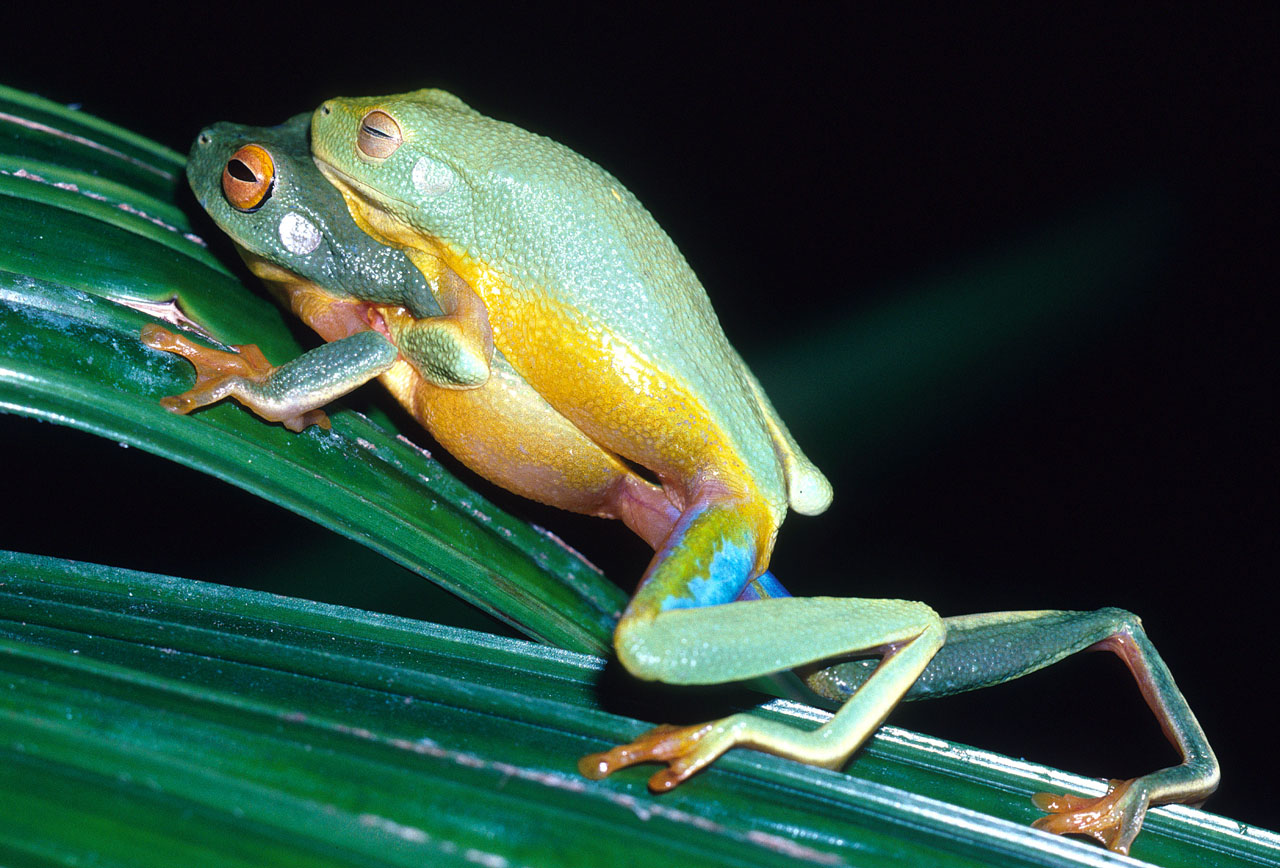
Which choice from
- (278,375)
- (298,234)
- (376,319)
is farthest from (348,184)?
(278,375)

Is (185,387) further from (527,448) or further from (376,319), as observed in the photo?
(527,448)

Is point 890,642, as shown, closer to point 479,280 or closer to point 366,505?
point 366,505

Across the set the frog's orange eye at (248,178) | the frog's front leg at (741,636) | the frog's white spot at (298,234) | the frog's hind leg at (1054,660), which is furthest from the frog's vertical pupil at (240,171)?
the frog's hind leg at (1054,660)

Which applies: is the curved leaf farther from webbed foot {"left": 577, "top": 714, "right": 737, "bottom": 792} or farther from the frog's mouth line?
webbed foot {"left": 577, "top": 714, "right": 737, "bottom": 792}

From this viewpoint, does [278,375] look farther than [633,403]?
No

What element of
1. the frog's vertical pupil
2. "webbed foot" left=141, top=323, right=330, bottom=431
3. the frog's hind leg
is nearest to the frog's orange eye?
the frog's vertical pupil
